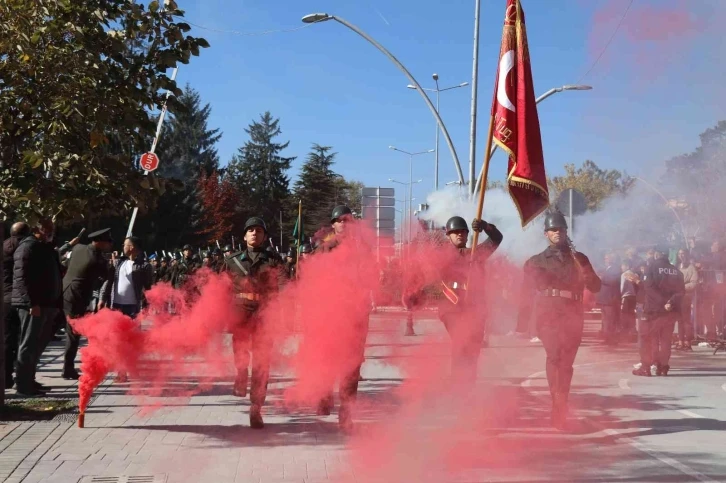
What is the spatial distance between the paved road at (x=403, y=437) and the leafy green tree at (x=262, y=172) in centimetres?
9315

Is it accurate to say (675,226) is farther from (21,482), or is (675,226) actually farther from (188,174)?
(188,174)

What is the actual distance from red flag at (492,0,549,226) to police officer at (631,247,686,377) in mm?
4346

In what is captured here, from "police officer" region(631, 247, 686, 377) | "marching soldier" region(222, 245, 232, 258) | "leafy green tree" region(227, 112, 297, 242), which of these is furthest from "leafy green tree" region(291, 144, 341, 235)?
"leafy green tree" region(227, 112, 297, 242)

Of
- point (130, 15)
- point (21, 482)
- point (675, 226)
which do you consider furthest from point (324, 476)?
point (675, 226)

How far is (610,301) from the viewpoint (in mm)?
18500

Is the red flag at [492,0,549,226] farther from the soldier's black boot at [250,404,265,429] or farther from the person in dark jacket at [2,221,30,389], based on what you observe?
the person in dark jacket at [2,221,30,389]

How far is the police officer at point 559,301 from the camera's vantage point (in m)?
8.17

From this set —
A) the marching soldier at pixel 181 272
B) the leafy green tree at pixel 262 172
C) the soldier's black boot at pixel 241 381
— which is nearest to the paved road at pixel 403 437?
the soldier's black boot at pixel 241 381

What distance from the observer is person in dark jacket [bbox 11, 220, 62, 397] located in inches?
371

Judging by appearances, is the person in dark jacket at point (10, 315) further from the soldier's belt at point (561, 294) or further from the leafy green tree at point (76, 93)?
the soldier's belt at point (561, 294)

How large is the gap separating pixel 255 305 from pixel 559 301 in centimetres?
308

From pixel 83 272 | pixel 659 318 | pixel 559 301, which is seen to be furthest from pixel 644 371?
pixel 83 272

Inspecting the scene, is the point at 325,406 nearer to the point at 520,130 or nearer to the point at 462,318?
the point at 462,318

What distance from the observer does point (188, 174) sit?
80375 millimetres
